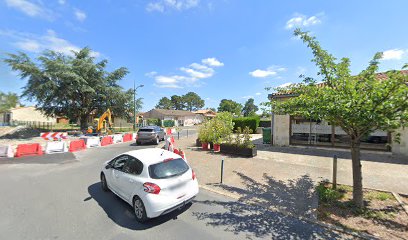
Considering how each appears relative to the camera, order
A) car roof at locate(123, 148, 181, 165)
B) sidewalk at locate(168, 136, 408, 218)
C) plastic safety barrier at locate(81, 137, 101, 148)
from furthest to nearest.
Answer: plastic safety barrier at locate(81, 137, 101, 148) → sidewalk at locate(168, 136, 408, 218) → car roof at locate(123, 148, 181, 165)

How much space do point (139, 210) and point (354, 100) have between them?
17.2 ft

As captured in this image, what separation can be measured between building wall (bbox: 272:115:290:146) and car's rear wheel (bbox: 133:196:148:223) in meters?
12.0

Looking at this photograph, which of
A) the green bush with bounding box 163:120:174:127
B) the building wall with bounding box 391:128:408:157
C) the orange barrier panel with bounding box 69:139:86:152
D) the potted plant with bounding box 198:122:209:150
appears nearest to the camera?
the building wall with bounding box 391:128:408:157

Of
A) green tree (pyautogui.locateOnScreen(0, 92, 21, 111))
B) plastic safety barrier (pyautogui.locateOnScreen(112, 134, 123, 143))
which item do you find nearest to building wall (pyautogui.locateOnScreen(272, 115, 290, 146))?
plastic safety barrier (pyautogui.locateOnScreen(112, 134, 123, 143))

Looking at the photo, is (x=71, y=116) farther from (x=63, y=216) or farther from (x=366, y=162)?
(x=366, y=162)

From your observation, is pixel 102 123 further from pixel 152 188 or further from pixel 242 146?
pixel 152 188

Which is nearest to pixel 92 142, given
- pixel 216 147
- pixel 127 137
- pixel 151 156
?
pixel 127 137

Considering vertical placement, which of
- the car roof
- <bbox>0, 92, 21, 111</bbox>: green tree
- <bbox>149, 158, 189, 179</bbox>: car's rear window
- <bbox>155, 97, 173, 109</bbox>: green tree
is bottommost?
<bbox>149, 158, 189, 179</bbox>: car's rear window

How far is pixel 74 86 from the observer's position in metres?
25.7

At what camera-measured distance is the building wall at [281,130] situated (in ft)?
46.3

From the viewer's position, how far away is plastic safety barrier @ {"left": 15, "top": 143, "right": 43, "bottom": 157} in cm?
1165

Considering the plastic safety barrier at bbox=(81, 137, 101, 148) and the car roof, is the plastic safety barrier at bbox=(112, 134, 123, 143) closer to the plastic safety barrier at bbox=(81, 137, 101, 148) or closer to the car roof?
the plastic safety barrier at bbox=(81, 137, 101, 148)

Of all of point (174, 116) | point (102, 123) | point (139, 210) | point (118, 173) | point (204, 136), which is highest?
point (174, 116)

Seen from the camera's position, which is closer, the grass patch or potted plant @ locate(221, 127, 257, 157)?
the grass patch
